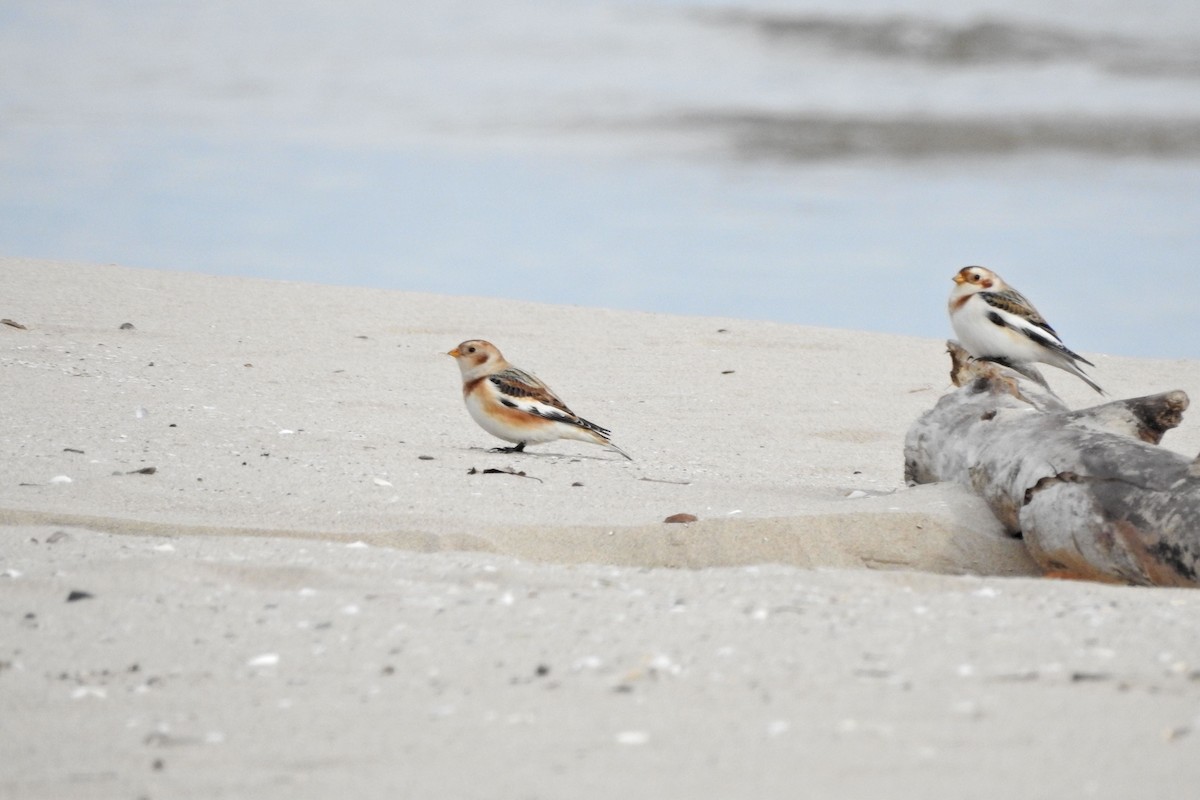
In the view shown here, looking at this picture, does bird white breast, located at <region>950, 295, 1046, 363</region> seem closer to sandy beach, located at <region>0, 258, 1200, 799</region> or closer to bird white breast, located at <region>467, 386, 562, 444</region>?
sandy beach, located at <region>0, 258, 1200, 799</region>

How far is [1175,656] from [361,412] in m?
6.17

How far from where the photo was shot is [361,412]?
343 inches

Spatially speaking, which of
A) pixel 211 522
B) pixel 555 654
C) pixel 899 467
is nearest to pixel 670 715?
pixel 555 654

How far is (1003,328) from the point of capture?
23.3 feet

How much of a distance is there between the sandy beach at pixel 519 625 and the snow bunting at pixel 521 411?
175mm

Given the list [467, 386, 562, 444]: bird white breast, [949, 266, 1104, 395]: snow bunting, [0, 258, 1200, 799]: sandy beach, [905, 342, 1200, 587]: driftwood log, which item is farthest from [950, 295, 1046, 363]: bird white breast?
[467, 386, 562, 444]: bird white breast

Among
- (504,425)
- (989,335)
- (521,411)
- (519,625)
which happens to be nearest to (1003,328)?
(989,335)

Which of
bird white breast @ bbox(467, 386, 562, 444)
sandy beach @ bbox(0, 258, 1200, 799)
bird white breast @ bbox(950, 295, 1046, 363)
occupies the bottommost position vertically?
sandy beach @ bbox(0, 258, 1200, 799)

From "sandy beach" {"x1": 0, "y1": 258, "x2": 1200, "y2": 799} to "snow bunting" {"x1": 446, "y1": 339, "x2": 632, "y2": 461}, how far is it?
175 millimetres

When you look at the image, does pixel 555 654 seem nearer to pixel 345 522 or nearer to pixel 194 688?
pixel 194 688

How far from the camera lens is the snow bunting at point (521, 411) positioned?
753cm

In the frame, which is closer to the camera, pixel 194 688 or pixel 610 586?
pixel 194 688

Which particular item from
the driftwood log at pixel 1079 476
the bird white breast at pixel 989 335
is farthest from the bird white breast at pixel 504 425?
the bird white breast at pixel 989 335

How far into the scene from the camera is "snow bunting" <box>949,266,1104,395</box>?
7113mm
